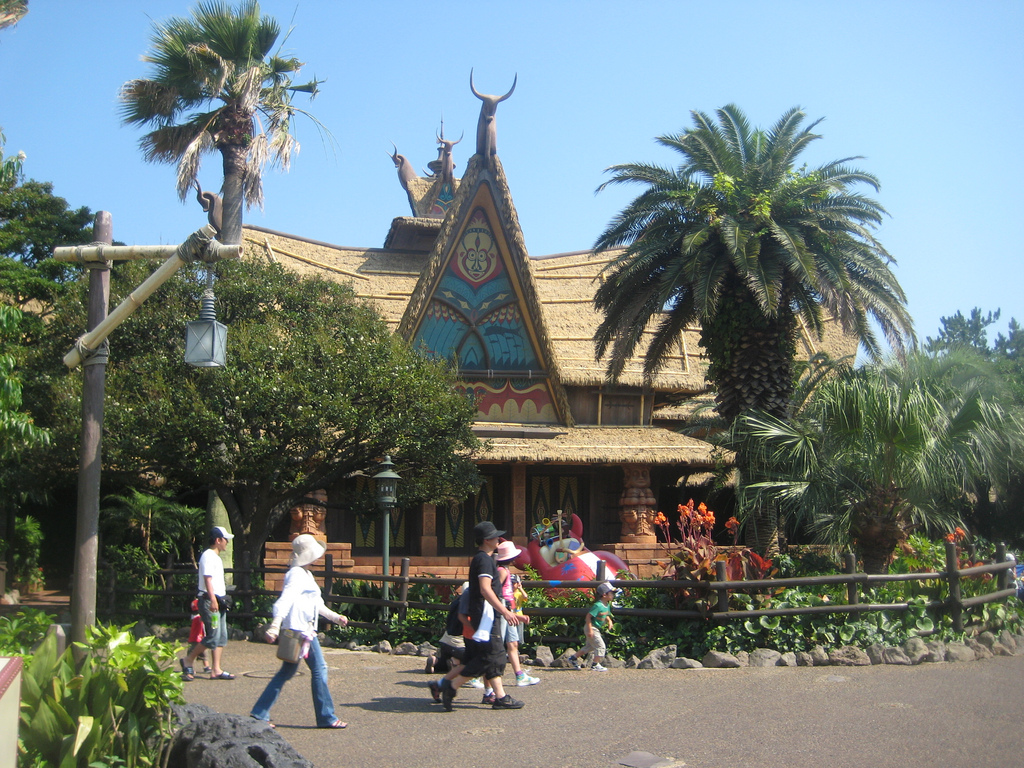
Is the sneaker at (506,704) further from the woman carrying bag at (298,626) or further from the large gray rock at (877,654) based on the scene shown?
the large gray rock at (877,654)

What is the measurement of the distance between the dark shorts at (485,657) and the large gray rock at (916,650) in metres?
5.62

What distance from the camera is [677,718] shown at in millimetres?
7938

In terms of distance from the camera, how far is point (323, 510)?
19.6 metres

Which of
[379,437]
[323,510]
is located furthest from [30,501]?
[379,437]

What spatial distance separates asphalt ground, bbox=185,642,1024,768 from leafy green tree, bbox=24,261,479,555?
13.0 feet

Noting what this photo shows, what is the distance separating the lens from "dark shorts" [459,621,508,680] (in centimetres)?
784

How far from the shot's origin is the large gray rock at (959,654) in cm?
1112

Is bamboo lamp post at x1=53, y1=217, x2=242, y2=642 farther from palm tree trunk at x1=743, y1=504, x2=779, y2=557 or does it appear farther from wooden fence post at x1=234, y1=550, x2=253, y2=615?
palm tree trunk at x1=743, y1=504, x2=779, y2=557

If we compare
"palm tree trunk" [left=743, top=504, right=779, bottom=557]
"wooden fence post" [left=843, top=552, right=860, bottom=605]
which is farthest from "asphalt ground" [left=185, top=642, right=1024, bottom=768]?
"palm tree trunk" [left=743, top=504, right=779, bottom=557]

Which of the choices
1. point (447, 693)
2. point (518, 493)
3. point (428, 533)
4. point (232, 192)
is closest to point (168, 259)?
point (447, 693)

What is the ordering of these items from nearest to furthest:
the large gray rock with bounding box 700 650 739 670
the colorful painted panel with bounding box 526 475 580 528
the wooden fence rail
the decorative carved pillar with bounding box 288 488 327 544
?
the large gray rock with bounding box 700 650 739 670 → the wooden fence rail → the decorative carved pillar with bounding box 288 488 327 544 → the colorful painted panel with bounding box 526 475 580 528

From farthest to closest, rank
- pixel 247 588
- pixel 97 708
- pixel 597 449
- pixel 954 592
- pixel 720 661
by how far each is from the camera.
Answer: pixel 597 449 < pixel 247 588 < pixel 954 592 < pixel 720 661 < pixel 97 708

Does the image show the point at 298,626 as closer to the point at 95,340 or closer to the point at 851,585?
the point at 95,340

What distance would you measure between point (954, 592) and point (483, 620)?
7486mm
